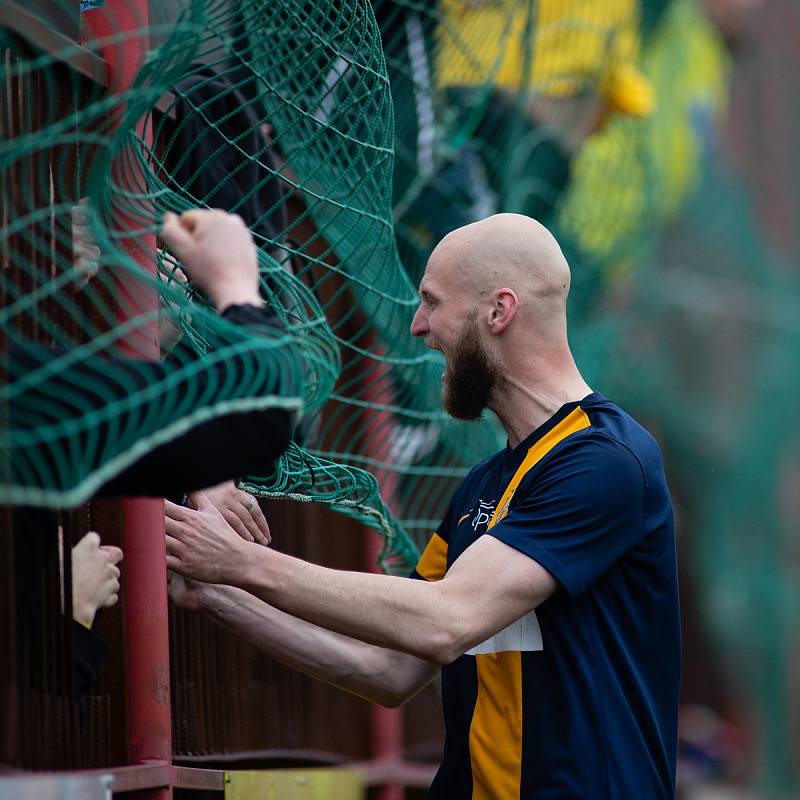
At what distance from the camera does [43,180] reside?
2.88m

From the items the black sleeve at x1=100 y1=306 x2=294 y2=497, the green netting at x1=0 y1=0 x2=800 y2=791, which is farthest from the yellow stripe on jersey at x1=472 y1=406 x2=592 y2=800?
the black sleeve at x1=100 y1=306 x2=294 y2=497

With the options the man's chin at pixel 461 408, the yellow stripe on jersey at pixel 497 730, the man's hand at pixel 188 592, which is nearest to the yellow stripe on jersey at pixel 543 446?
the man's chin at pixel 461 408

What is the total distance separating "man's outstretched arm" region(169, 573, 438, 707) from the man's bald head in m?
0.84

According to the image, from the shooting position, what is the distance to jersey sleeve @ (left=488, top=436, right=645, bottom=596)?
9.76 ft

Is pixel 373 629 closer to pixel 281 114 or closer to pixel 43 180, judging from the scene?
pixel 43 180

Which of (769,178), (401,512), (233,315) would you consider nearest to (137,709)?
(233,315)

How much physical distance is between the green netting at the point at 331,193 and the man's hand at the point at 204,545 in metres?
0.17

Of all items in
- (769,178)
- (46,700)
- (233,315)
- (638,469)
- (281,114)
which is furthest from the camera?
(769,178)

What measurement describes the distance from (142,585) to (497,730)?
0.85 m

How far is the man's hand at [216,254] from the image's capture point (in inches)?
91.4

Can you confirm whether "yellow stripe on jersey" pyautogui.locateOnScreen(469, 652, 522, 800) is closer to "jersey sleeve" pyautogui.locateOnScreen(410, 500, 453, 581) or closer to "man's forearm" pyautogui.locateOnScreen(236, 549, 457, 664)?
"man's forearm" pyautogui.locateOnScreen(236, 549, 457, 664)

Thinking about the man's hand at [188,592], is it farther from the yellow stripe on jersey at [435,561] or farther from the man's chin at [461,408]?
the man's chin at [461,408]

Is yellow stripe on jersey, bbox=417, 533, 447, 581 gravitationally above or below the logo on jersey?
below

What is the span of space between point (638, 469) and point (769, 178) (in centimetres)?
1635
